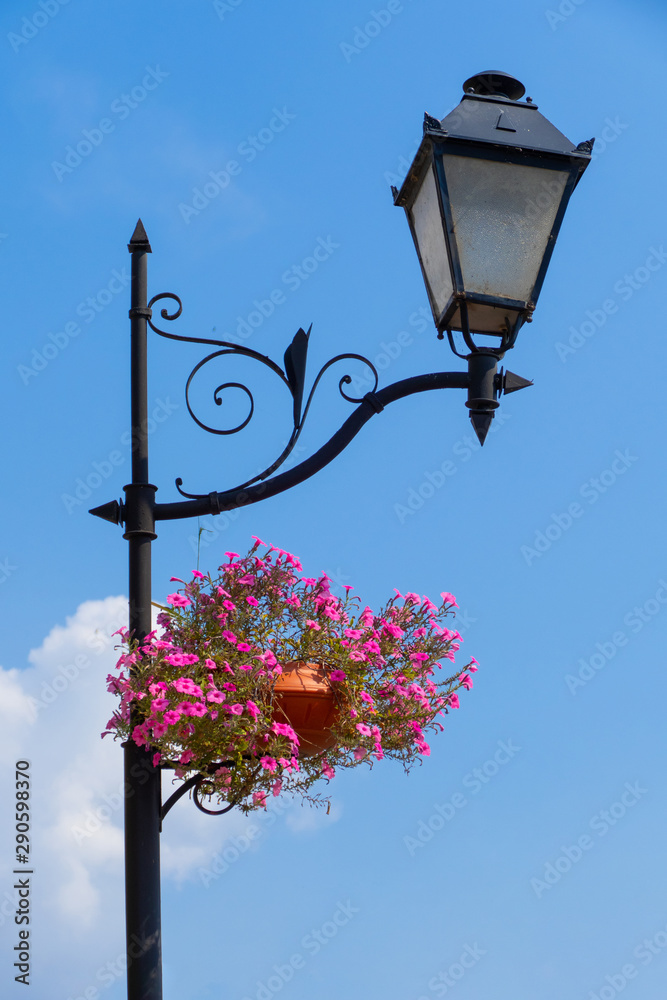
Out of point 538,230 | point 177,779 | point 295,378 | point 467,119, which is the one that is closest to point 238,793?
point 177,779

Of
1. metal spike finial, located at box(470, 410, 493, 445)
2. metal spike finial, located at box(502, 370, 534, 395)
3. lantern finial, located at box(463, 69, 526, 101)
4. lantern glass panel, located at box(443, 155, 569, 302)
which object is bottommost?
metal spike finial, located at box(470, 410, 493, 445)

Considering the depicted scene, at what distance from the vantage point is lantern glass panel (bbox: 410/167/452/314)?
329 cm

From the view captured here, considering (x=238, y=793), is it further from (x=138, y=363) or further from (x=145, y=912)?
(x=138, y=363)

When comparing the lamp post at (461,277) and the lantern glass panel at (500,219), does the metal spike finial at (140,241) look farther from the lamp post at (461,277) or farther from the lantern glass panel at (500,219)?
the lantern glass panel at (500,219)

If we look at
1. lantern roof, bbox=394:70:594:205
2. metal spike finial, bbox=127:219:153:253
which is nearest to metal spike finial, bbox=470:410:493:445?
lantern roof, bbox=394:70:594:205

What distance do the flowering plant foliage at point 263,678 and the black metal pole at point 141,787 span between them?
8cm

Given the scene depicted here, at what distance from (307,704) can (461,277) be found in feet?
4.32

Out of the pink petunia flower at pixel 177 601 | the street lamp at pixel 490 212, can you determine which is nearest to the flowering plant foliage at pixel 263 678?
the pink petunia flower at pixel 177 601

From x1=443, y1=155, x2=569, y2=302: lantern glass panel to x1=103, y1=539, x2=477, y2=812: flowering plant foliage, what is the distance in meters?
1.02

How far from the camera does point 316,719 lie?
311cm

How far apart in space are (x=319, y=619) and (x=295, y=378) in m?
0.76

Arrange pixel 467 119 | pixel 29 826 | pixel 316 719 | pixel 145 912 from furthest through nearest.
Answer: pixel 29 826, pixel 467 119, pixel 316 719, pixel 145 912

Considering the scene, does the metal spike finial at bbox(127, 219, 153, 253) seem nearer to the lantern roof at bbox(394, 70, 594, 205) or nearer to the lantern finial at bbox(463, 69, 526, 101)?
the lantern roof at bbox(394, 70, 594, 205)

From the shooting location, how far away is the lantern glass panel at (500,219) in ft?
10.7
